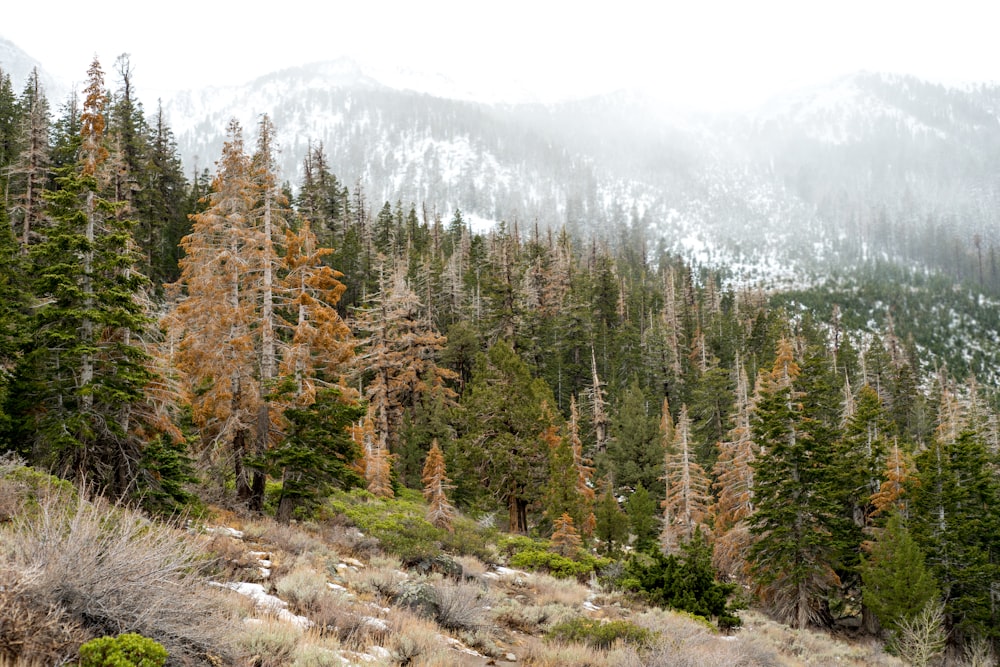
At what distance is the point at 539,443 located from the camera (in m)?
29.6

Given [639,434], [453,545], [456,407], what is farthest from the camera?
[639,434]

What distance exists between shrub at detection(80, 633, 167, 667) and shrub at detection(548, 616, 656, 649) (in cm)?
673

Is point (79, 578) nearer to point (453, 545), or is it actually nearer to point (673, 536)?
point (453, 545)

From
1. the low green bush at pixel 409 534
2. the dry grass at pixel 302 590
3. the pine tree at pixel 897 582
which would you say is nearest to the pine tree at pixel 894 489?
the pine tree at pixel 897 582

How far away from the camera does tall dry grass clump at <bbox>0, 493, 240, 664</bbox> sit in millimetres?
4539

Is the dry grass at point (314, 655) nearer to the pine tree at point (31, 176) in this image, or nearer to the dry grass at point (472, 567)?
the dry grass at point (472, 567)

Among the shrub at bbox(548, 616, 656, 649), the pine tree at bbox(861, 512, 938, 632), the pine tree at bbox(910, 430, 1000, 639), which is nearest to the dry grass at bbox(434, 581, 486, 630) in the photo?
the shrub at bbox(548, 616, 656, 649)

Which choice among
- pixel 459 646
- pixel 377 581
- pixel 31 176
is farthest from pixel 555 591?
pixel 31 176

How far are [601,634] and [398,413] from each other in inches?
1222

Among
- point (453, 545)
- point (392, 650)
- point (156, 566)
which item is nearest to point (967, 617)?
point (453, 545)

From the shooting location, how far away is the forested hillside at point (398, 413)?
12.8m

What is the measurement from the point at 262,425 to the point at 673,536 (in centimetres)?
2508

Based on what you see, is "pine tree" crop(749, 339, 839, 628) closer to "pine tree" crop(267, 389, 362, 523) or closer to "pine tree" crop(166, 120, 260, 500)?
"pine tree" crop(267, 389, 362, 523)

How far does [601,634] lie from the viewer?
30.9 ft
